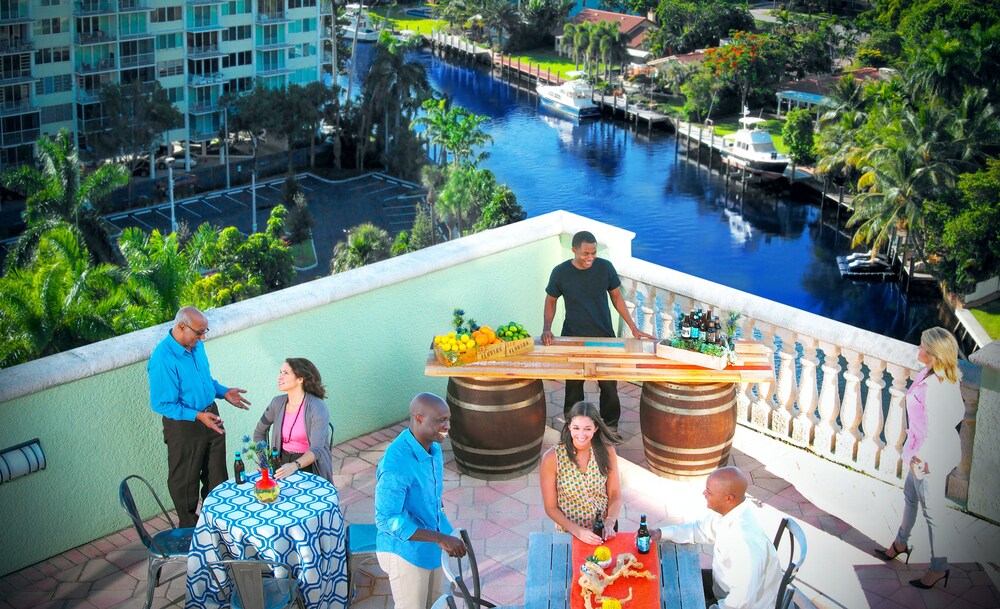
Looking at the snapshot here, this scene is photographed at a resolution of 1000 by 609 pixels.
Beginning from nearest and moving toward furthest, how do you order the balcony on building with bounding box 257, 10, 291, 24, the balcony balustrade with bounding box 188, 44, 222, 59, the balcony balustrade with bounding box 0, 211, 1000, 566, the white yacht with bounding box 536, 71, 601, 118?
the balcony balustrade with bounding box 0, 211, 1000, 566 → the balcony balustrade with bounding box 188, 44, 222, 59 → the balcony on building with bounding box 257, 10, 291, 24 → the white yacht with bounding box 536, 71, 601, 118

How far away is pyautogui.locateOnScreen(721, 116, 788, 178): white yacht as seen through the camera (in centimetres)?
7481

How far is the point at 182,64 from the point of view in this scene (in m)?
80.5

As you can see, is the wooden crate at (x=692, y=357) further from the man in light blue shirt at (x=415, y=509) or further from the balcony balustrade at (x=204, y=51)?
the balcony balustrade at (x=204, y=51)

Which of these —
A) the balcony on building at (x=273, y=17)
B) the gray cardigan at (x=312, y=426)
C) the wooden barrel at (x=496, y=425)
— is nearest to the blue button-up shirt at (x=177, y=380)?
the gray cardigan at (x=312, y=426)

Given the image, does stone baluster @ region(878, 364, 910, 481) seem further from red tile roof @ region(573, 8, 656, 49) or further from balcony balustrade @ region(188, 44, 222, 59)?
red tile roof @ region(573, 8, 656, 49)

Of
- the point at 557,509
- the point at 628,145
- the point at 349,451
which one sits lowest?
the point at 628,145

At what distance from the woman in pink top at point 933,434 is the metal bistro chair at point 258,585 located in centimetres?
335

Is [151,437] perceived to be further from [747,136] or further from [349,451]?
[747,136]

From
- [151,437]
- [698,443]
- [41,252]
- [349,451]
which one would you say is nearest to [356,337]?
[349,451]

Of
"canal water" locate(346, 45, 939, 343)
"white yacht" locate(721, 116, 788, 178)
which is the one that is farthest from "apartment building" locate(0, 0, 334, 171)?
"white yacht" locate(721, 116, 788, 178)

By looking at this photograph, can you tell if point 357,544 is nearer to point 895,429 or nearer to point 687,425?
point 687,425

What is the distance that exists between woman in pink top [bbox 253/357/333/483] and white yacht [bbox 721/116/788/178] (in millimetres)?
71106

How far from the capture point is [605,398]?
795cm

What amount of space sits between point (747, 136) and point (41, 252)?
48.1 metres
